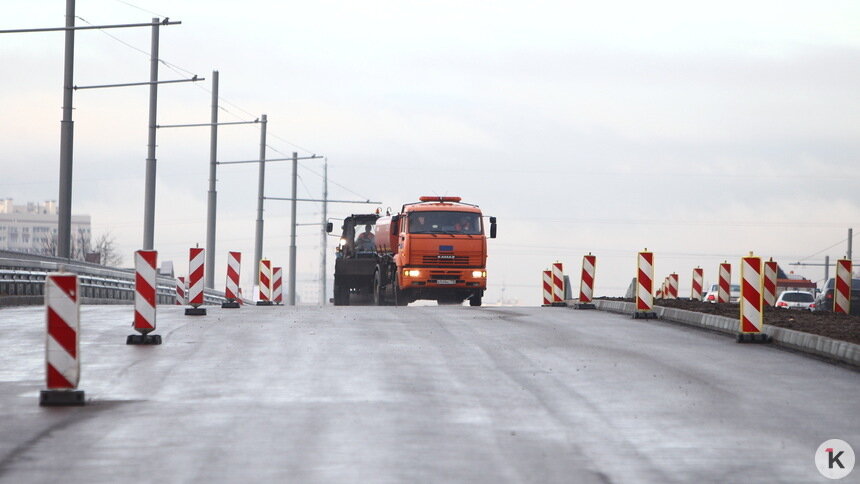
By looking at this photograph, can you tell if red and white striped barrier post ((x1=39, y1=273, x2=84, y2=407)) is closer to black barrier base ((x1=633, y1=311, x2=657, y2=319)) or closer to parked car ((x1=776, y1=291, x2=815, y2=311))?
black barrier base ((x1=633, y1=311, x2=657, y2=319))

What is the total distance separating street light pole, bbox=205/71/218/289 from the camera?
49.5 metres

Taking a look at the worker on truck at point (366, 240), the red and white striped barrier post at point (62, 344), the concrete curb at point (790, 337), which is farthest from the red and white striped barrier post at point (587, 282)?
the red and white striped barrier post at point (62, 344)

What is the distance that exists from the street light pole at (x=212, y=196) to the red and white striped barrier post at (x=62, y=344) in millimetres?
37715

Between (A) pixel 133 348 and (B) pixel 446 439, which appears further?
(A) pixel 133 348

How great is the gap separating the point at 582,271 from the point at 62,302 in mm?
19780

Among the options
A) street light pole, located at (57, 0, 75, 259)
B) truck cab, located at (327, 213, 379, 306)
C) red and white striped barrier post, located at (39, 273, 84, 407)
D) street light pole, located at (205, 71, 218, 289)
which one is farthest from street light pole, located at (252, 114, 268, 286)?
red and white striped barrier post, located at (39, 273, 84, 407)

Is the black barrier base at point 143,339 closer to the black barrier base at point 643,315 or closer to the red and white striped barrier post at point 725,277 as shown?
the black barrier base at point 643,315

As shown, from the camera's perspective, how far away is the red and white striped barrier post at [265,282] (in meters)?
37.8

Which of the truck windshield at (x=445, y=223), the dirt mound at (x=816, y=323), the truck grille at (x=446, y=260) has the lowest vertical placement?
the dirt mound at (x=816, y=323)

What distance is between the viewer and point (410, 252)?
34.7 metres

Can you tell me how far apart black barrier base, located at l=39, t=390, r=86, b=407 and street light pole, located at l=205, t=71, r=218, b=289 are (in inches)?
1503

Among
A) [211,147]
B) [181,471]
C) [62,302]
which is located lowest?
[181,471]

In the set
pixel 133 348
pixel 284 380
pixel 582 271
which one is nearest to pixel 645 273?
pixel 582 271

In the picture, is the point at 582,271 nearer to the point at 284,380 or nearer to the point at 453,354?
the point at 453,354
